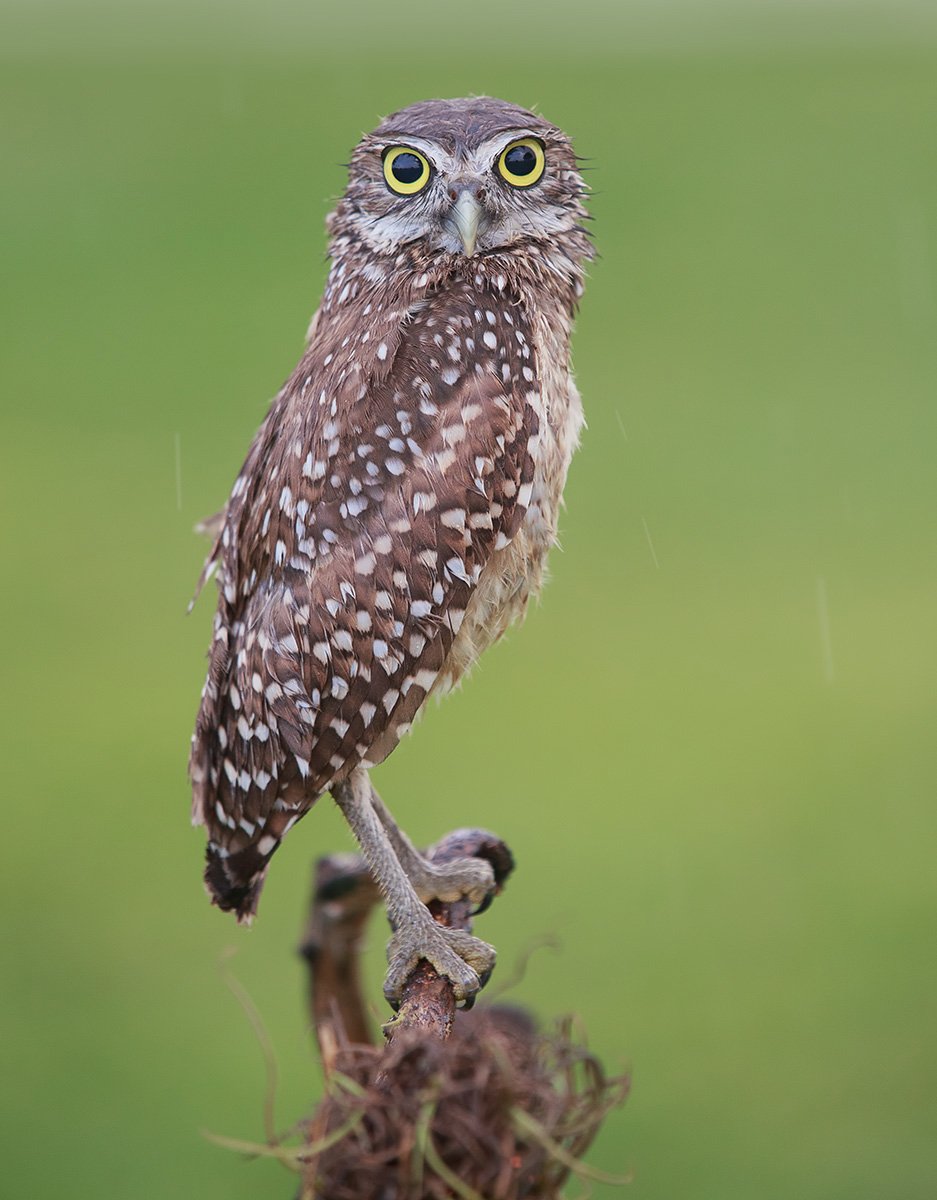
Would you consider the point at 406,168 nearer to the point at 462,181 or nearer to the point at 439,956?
the point at 462,181

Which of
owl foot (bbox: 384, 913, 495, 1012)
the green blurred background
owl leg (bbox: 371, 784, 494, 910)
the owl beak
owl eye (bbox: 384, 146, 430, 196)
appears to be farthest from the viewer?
the green blurred background

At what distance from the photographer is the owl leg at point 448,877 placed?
4.21 m

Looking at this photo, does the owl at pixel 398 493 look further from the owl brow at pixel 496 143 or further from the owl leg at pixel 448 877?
the owl leg at pixel 448 877

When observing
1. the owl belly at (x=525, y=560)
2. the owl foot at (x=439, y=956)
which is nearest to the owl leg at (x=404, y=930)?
the owl foot at (x=439, y=956)

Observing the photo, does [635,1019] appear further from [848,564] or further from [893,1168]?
[848,564]

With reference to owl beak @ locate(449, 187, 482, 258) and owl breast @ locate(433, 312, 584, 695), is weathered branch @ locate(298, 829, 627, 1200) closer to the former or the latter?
owl breast @ locate(433, 312, 584, 695)

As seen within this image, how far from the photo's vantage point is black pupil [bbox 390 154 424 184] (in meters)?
3.65

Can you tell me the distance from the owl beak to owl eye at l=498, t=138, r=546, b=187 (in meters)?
0.14

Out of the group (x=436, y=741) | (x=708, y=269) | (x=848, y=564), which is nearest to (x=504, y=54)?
(x=708, y=269)

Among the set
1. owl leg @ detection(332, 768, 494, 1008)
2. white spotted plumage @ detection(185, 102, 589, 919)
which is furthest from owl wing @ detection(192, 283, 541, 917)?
owl leg @ detection(332, 768, 494, 1008)

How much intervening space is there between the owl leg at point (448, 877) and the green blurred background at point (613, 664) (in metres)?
1.21

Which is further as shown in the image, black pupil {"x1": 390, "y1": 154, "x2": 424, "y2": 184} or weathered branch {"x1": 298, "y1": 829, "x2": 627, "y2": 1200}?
black pupil {"x1": 390, "y1": 154, "x2": 424, "y2": 184}

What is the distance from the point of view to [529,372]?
367 centimetres

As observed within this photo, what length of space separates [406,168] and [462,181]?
197 mm
